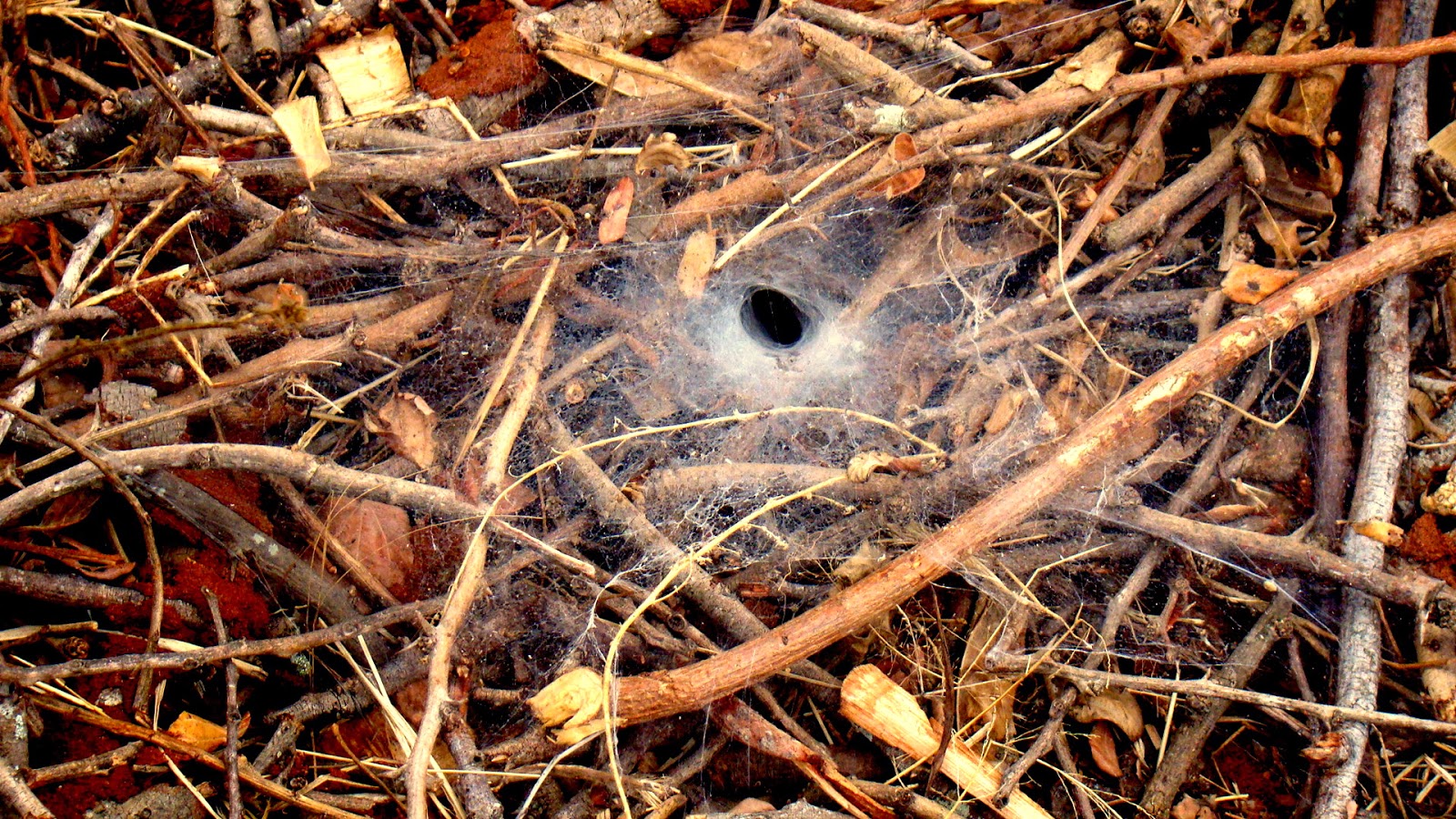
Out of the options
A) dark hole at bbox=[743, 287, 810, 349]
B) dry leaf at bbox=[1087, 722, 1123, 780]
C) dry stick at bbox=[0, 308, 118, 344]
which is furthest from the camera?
dark hole at bbox=[743, 287, 810, 349]

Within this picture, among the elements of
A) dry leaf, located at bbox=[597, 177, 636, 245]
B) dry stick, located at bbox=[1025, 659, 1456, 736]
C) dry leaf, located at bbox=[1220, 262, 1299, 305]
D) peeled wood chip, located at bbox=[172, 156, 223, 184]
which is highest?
peeled wood chip, located at bbox=[172, 156, 223, 184]

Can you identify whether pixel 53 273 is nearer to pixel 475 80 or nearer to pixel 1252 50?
pixel 475 80

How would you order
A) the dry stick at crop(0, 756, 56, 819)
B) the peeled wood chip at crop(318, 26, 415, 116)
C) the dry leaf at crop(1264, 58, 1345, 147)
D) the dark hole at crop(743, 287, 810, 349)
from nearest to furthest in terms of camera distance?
the dry stick at crop(0, 756, 56, 819) < the dry leaf at crop(1264, 58, 1345, 147) < the peeled wood chip at crop(318, 26, 415, 116) < the dark hole at crop(743, 287, 810, 349)

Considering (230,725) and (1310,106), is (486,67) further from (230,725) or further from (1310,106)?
(1310,106)

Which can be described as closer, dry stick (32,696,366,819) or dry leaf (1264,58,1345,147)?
dry stick (32,696,366,819)

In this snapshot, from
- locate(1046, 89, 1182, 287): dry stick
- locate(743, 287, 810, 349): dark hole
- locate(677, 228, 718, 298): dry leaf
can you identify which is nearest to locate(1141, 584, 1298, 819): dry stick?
locate(1046, 89, 1182, 287): dry stick

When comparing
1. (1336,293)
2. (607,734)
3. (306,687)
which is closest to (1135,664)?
(1336,293)

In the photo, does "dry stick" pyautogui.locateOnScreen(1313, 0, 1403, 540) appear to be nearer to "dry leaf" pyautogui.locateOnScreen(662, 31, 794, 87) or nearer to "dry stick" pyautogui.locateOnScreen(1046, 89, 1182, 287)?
"dry stick" pyautogui.locateOnScreen(1046, 89, 1182, 287)
